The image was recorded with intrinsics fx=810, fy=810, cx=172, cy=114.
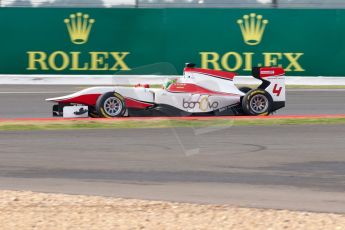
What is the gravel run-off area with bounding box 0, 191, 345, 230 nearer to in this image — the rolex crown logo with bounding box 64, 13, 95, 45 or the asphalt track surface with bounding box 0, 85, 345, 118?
the asphalt track surface with bounding box 0, 85, 345, 118

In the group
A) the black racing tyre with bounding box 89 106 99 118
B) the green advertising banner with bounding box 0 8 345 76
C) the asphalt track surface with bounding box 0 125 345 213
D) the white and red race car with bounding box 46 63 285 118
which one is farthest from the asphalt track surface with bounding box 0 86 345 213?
the green advertising banner with bounding box 0 8 345 76

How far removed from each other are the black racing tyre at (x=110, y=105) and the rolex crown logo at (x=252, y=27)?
8.47 m

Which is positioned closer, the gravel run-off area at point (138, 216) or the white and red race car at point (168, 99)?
the gravel run-off area at point (138, 216)

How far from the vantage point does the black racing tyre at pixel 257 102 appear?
14.4m

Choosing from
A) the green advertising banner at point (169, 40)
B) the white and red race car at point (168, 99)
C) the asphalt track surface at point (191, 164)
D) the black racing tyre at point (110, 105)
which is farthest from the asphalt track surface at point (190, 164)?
the green advertising banner at point (169, 40)

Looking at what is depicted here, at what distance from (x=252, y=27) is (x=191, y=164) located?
12622 millimetres

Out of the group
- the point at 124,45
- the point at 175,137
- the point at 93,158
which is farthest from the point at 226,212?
the point at 124,45

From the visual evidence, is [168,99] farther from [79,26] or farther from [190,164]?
[79,26]

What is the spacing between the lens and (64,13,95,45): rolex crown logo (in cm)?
2161

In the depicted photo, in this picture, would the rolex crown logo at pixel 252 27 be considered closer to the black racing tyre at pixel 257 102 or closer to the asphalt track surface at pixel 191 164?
the black racing tyre at pixel 257 102

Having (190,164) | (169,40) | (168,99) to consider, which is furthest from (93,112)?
(169,40)

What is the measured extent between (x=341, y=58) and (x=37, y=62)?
8.18m

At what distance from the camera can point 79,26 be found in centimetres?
2170

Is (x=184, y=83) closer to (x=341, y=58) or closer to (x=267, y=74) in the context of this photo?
(x=267, y=74)
